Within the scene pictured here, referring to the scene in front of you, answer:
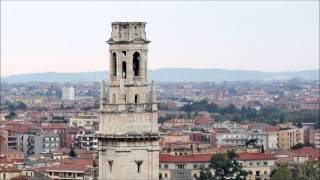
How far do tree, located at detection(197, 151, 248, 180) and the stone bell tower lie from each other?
56573mm

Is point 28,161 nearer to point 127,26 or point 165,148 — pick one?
point 165,148

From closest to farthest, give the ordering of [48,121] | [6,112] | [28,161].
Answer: [28,161]
[48,121]
[6,112]

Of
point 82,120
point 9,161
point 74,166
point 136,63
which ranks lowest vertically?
point 9,161

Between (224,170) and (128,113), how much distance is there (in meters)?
57.5

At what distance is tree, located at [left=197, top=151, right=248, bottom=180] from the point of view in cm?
8062

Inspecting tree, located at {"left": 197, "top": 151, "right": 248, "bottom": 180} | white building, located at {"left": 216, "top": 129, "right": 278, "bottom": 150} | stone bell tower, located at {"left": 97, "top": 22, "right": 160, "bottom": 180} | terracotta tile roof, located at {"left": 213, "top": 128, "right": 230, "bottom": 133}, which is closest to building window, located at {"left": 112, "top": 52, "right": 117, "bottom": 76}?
stone bell tower, located at {"left": 97, "top": 22, "right": 160, "bottom": 180}

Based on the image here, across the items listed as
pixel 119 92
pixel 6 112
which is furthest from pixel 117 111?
pixel 6 112

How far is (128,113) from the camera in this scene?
23781 millimetres

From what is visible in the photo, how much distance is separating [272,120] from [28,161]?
63416 mm

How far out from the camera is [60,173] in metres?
78.3

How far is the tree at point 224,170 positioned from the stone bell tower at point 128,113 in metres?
56.6

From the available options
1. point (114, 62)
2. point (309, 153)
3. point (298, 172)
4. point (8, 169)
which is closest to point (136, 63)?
point (114, 62)

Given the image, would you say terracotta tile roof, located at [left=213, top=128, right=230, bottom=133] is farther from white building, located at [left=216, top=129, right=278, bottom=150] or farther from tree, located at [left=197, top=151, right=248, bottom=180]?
tree, located at [left=197, top=151, right=248, bottom=180]

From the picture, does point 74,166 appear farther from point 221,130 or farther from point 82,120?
point 82,120
